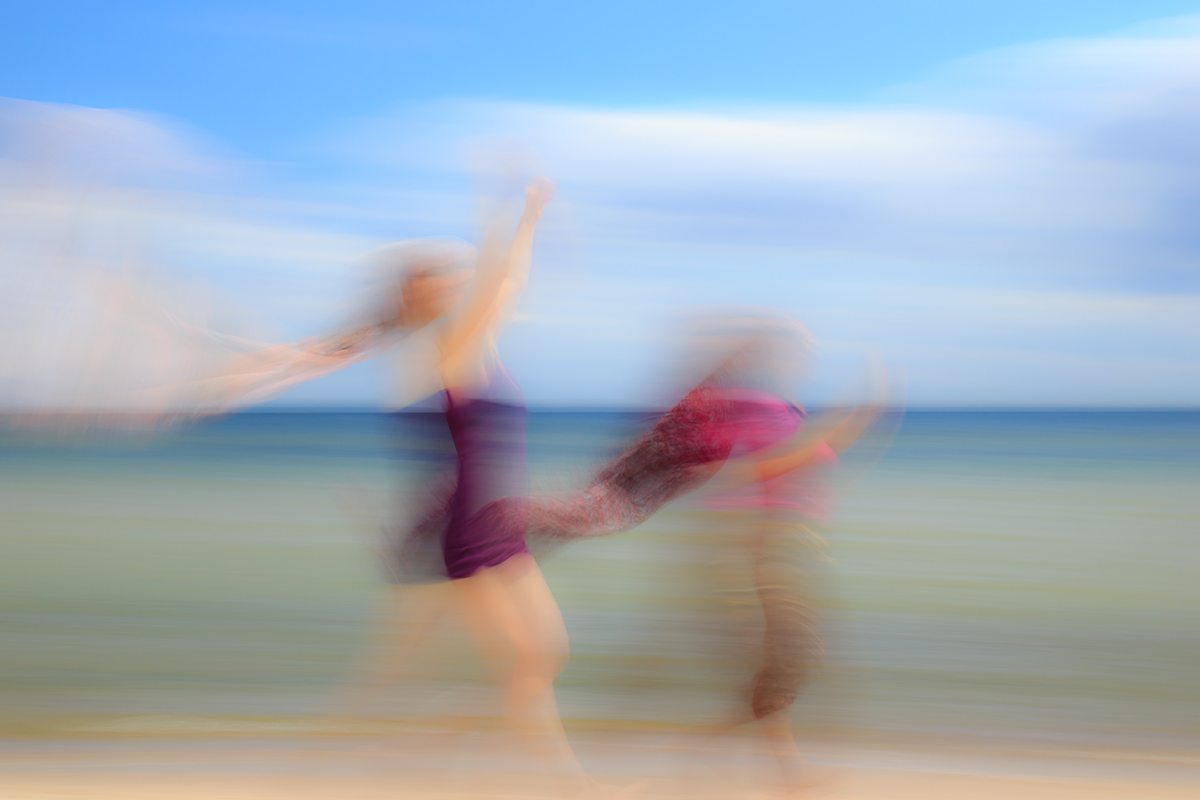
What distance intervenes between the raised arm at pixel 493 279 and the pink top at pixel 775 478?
2.37 feet

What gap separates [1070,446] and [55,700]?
31881 millimetres

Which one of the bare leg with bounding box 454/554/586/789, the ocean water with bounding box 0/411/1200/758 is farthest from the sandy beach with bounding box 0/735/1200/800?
the bare leg with bounding box 454/554/586/789

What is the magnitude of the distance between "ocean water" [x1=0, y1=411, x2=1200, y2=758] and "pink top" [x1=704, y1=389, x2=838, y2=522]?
4.1 inches

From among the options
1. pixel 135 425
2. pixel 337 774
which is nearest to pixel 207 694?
pixel 337 774

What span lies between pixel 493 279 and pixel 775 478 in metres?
1.01

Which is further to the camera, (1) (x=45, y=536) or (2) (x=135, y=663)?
(1) (x=45, y=536)

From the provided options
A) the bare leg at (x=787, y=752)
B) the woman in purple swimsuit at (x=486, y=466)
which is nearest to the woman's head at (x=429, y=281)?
the woman in purple swimsuit at (x=486, y=466)

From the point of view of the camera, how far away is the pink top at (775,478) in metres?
2.54

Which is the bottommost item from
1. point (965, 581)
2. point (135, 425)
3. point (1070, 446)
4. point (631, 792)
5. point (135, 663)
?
point (1070, 446)

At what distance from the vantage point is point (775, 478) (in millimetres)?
2605

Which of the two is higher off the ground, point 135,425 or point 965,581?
point 135,425

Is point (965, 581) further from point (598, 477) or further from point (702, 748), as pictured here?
point (598, 477)

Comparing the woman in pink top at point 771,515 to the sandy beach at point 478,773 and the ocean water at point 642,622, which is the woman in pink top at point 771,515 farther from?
the sandy beach at point 478,773

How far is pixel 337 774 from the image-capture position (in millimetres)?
3416
